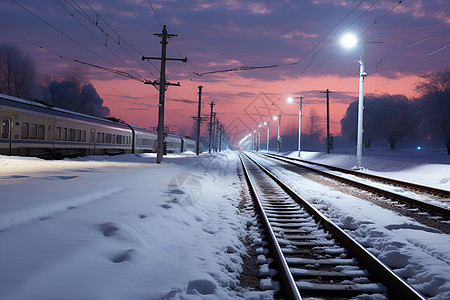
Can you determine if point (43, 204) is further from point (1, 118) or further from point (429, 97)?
point (429, 97)

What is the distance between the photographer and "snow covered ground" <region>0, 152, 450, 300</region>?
3438 millimetres

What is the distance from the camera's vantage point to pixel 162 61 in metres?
21.7

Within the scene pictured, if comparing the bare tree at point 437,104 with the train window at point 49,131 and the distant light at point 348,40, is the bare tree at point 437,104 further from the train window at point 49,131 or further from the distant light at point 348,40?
the train window at point 49,131

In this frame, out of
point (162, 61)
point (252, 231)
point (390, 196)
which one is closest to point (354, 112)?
point (162, 61)

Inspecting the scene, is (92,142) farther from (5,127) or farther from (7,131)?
(5,127)

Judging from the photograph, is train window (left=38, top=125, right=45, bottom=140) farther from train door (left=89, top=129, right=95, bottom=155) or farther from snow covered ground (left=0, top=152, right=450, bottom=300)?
snow covered ground (left=0, top=152, right=450, bottom=300)

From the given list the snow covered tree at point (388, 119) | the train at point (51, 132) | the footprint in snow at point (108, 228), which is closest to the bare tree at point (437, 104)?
the snow covered tree at point (388, 119)

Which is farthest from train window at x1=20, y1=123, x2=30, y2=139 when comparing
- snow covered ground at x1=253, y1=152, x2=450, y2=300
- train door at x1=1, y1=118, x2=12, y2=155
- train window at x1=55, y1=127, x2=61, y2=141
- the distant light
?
the distant light

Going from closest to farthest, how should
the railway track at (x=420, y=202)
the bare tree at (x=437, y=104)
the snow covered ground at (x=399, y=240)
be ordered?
the snow covered ground at (x=399, y=240), the railway track at (x=420, y=202), the bare tree at (x=437, y=104)

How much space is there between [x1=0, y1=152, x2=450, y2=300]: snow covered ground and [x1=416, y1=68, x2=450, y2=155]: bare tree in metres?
45.7

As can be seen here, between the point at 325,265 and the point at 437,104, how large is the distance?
50.7 metres

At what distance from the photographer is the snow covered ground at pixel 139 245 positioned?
3438 mm

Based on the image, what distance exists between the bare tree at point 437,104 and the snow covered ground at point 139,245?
4569cm

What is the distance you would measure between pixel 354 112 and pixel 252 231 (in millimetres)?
83282
